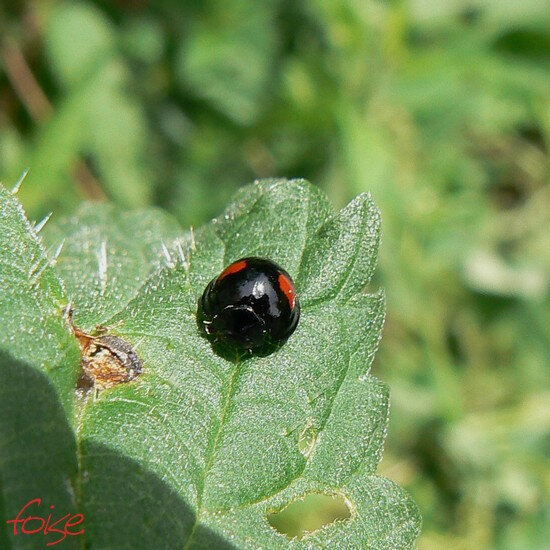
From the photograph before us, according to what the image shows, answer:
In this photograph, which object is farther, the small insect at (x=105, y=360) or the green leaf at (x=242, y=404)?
the small insect at (x=105, y=360)

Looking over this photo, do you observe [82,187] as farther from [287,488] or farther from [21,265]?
[287,488]

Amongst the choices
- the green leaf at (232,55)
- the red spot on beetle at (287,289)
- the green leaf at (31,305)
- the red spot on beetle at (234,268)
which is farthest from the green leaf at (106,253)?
the green leaf at (232,55)

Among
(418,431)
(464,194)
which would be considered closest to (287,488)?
(418,431)

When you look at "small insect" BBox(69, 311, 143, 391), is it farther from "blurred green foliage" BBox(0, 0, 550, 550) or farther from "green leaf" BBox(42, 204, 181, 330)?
"blurred green foliage" BBox(0, 0, 550, 550)

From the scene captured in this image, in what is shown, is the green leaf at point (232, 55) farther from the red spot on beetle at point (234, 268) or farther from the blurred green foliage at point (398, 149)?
the red spot on beetle at point (234, 268)

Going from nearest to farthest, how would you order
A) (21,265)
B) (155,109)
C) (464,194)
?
1. (21,265)
2. (464,194)
3. (155,109)

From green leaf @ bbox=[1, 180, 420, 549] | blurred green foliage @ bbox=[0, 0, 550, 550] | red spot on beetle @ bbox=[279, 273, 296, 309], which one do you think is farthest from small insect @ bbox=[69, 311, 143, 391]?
blurred green foliage @ bbox=[0, 0, 550, 550]

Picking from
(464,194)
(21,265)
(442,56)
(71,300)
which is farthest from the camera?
(464,194)
